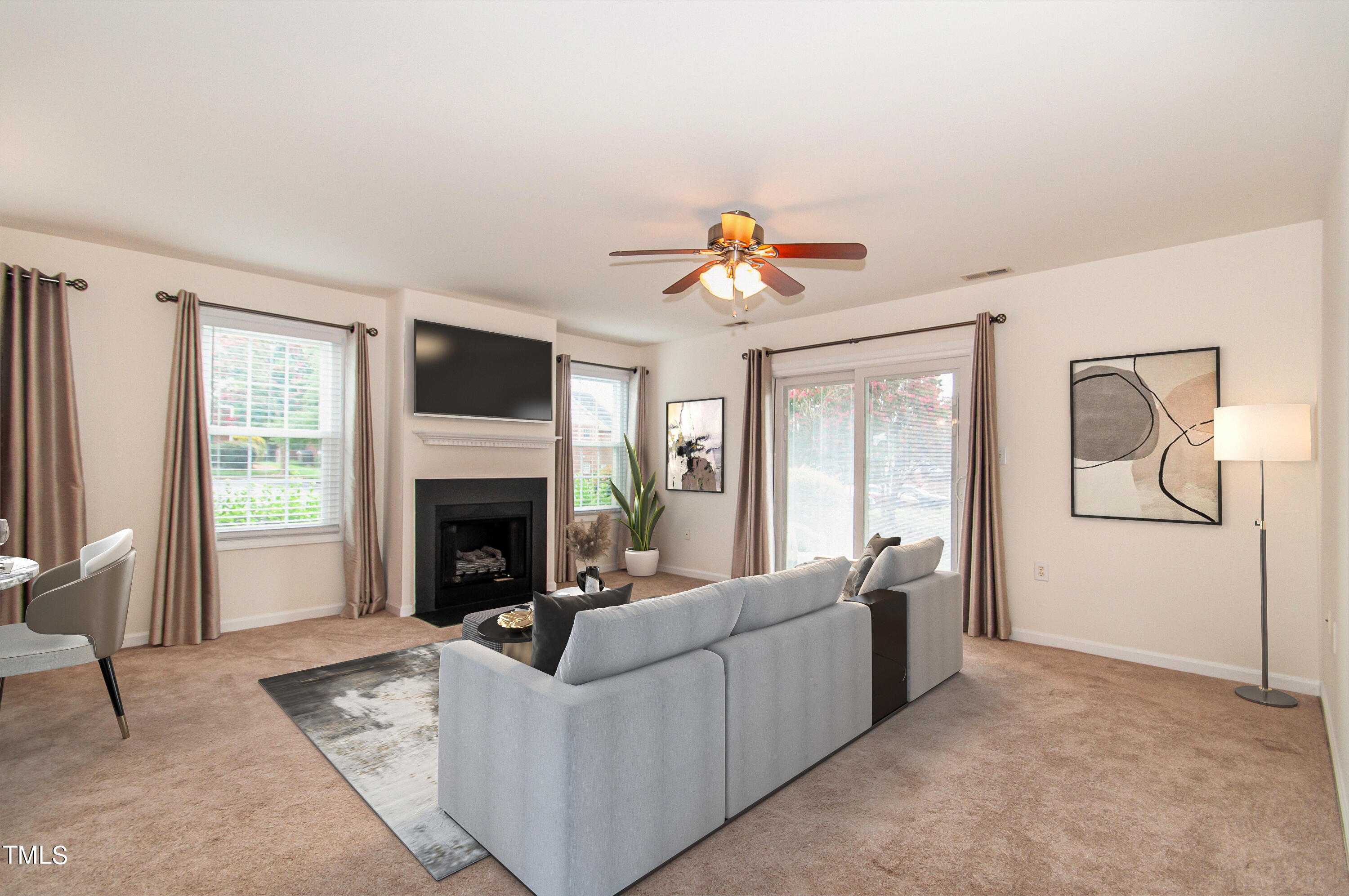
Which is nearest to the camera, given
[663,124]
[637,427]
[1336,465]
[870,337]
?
[663,124]

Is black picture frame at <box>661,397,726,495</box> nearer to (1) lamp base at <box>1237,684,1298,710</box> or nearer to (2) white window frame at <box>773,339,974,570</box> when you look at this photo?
(2) white window frame at <box>773,339,974,570</box>

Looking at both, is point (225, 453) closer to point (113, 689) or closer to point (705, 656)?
point (113, 689)

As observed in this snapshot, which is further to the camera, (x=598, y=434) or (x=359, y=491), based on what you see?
(x=598, y=434)

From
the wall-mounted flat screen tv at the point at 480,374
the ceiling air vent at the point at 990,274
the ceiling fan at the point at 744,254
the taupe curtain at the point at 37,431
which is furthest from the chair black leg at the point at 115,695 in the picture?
the ceiling air vent at the point at 990,274

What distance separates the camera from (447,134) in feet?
8.61

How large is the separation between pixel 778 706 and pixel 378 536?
390 cm

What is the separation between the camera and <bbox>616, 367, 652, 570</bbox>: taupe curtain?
22.7ft

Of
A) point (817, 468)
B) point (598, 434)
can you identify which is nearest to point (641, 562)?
point (598, 434)

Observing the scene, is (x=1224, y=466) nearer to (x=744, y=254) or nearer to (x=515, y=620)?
(x=744, y=254)

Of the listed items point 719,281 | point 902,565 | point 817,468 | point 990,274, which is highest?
point 990,274

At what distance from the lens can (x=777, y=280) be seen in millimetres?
3254

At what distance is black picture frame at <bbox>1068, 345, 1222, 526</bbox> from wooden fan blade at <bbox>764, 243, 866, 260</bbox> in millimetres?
2231

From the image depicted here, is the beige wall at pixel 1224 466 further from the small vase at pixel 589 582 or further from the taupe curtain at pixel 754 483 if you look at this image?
the small vase at pixel 589 582

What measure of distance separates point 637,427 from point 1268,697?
533cm
